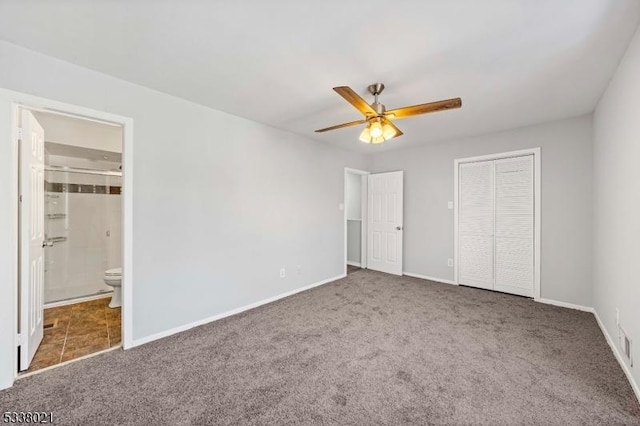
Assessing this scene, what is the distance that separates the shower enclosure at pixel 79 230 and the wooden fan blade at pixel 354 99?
407cm

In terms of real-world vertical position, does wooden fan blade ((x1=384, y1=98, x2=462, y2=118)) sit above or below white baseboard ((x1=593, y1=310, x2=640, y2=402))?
above

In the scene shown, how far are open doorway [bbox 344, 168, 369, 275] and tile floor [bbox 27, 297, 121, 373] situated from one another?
353 centimetres

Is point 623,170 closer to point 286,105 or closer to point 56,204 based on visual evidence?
point 286,105

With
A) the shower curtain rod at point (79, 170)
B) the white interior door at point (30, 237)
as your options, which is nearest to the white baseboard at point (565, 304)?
the white interior door at point (30, 237)

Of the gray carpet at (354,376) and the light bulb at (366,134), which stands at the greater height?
the light bulb at (366,134)

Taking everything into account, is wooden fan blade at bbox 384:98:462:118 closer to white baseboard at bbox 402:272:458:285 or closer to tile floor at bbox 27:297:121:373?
white baseboard at bbox 402:272:458:285

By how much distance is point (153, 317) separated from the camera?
253cm

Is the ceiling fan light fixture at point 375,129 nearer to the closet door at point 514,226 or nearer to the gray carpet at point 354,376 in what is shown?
the gray carpet at point 354,376

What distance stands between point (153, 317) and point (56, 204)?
2.70 metres

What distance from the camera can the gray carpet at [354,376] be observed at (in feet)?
5.28

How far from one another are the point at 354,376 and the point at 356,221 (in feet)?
13.3


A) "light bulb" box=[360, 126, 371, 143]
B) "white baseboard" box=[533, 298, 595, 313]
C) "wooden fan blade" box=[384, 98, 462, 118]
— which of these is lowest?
"white baseboard" box=[533, 298, 595, 313]

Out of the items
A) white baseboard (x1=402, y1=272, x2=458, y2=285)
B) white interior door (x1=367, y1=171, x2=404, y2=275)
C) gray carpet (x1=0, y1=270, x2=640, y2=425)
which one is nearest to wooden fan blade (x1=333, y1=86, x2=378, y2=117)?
gray carpet (x1=0, y1=270, x2=640, y2=425)

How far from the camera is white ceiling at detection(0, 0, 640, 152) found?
1533mm
